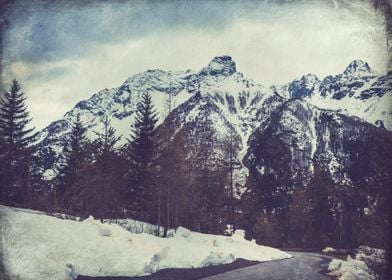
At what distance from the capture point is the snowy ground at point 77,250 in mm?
11469

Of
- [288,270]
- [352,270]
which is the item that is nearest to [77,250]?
[288,270]

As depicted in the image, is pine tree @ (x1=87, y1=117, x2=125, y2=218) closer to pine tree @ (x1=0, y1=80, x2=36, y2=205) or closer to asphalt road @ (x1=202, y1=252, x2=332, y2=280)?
pine tree @ (x1=0, y1=80, x2=36, y2=205)

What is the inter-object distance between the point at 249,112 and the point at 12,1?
24.1 feet

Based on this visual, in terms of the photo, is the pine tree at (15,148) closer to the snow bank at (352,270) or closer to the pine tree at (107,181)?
the pine tree at (107,181)

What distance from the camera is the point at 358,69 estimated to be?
12.4m

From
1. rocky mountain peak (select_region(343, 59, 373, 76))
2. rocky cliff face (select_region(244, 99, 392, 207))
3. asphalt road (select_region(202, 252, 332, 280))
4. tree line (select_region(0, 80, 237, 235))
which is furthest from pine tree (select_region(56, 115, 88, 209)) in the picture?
rocky mountain peak (select_region(343, 59, 373, 76))

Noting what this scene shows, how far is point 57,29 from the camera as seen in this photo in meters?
13.0

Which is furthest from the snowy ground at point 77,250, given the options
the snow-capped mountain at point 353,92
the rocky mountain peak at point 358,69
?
the rocky mountain peak at point 358,69

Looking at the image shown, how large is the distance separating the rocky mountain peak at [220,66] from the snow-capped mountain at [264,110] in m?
0.03

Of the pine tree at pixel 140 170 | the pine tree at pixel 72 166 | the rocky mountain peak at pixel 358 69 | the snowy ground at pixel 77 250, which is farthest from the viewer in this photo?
the pine tree at pixel 140 170

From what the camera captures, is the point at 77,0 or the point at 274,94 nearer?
the point at 77,0

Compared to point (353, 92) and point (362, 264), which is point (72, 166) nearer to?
point (353, 92)

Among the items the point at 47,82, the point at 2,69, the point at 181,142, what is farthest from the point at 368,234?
the point at 2,69

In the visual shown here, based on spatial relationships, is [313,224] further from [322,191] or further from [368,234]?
[368,234]
